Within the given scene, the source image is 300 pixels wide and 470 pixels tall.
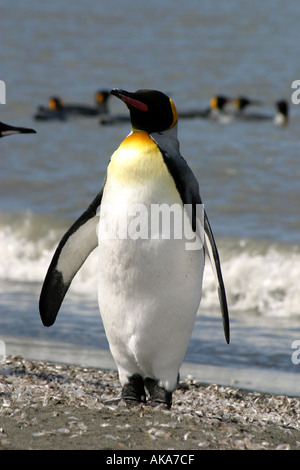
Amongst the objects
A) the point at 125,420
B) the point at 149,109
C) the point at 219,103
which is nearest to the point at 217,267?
the point at 149,109

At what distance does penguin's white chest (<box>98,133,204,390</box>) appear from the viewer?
3.90 meters

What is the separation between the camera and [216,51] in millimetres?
26344

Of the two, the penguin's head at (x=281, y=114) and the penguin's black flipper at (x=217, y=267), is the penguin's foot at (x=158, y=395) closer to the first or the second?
the penguin's black flipper at (x=217, y=267)

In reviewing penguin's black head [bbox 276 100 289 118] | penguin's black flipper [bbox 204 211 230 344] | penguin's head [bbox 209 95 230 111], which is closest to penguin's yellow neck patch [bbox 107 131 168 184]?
penguin's black flipper [bbox 204 211 230 344]

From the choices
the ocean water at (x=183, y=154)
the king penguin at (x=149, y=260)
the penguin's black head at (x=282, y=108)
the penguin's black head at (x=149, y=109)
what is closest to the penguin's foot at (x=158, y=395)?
the king penguin at (x=149, y=260)

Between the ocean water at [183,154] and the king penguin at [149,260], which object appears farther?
the ocean water at [183,154]

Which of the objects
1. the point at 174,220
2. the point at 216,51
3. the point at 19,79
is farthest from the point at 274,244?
the point at 216,51

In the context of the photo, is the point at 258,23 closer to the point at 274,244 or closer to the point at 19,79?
the point at 19,79

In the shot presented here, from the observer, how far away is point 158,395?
405 centimetres

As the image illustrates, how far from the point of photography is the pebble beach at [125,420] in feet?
10.7

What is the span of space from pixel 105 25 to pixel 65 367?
27195 mm

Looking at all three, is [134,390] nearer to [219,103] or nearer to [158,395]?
[158,395]

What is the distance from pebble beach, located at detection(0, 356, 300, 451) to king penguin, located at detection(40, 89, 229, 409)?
24cm

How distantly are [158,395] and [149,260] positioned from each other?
66 centimetres
